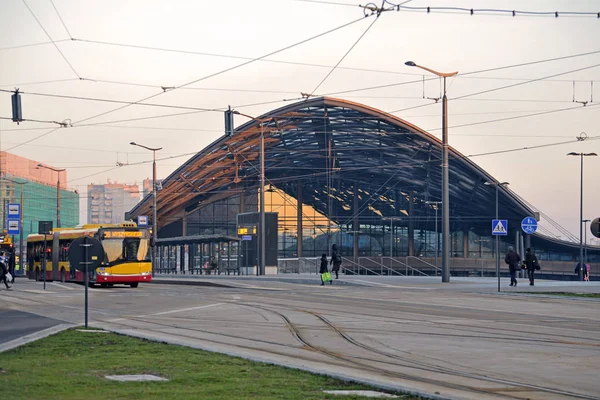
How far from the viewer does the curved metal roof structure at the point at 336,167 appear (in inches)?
2940

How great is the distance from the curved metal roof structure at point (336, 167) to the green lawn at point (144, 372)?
5788 centimetres

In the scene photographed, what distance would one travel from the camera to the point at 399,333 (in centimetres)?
1705

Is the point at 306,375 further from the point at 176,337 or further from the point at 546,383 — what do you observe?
the point at 176,337

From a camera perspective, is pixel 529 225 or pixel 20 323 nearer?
pixel 20 323

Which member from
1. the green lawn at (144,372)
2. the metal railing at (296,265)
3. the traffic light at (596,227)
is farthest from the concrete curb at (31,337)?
the metal railing at (296,265)

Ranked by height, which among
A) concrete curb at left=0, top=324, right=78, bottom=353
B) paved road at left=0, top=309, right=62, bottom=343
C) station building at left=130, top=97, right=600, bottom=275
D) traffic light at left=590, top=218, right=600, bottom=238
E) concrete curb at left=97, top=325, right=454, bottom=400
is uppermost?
station building at left=130, top=97, right=600, bottom=275

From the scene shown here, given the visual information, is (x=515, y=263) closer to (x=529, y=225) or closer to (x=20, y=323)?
(x=529, y=225)

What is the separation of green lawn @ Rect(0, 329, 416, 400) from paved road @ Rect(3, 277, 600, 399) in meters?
0.62

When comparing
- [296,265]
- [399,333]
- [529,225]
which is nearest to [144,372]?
[399,333]

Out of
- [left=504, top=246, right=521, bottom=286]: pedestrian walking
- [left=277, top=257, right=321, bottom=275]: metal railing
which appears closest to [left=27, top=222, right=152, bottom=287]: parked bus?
[left=504, top=246, right=521, bottom=286]: pedestrian walking

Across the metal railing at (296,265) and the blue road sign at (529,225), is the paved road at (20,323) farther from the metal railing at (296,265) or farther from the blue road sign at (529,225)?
the metal railing at (296,265)

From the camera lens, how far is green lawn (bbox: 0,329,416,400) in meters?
8.83

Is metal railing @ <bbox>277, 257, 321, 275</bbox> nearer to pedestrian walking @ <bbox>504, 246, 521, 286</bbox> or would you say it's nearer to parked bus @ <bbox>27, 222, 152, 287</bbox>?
parked bus @ <bbox>27, 222, 152, 287</bbox>

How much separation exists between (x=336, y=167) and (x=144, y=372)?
75.0m
